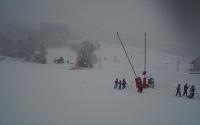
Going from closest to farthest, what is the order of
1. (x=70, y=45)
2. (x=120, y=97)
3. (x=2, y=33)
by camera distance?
(x=120, y=97)
(x=2, y=33)
(x=70, y=45)

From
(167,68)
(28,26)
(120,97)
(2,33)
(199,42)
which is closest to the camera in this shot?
(120,97)

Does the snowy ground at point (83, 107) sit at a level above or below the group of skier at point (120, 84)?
below

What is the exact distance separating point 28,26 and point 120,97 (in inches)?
618

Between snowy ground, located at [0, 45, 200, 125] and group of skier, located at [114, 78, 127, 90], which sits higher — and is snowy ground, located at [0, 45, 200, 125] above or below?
below

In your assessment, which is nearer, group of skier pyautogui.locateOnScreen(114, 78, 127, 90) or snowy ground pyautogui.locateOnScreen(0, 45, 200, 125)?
snowy ground pyautogui.locateOnScreen(0, 45, 200, 125)

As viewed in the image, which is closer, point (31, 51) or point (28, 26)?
point (28, 26)

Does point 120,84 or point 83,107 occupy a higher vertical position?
point 120,84

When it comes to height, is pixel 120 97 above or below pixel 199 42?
below

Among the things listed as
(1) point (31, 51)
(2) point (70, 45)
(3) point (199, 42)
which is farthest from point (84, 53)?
(3) point (199, 42)

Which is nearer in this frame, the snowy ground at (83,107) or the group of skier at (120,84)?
the snowy ground at (83,107)

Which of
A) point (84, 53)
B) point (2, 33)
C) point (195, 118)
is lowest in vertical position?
point (195, 118)

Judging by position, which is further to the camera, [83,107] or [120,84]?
[120,84]

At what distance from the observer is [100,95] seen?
36.6 feet

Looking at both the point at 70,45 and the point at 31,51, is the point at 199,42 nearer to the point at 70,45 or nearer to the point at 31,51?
the point at 70,45
